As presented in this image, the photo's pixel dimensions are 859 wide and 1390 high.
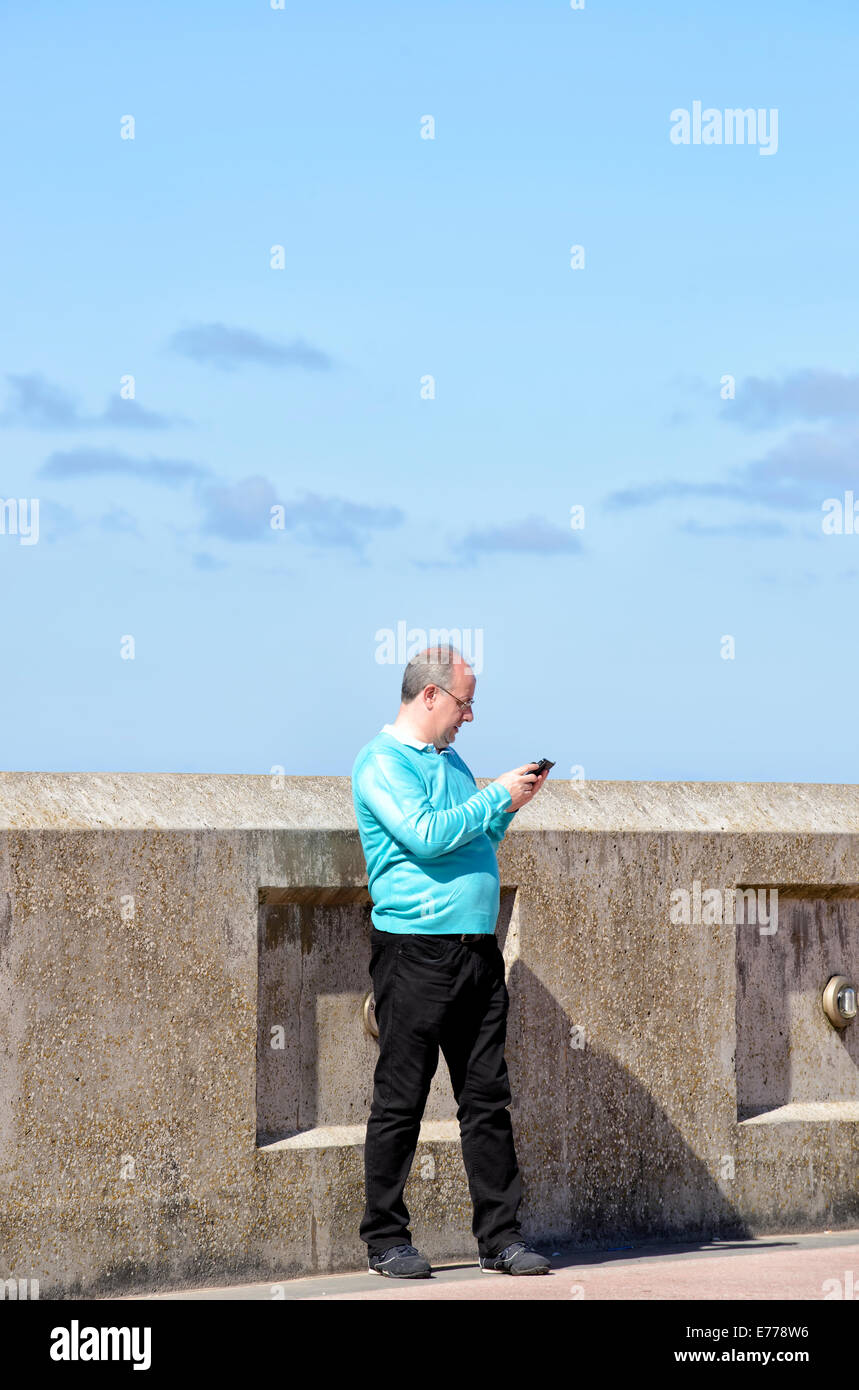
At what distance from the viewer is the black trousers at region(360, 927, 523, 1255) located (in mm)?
5094

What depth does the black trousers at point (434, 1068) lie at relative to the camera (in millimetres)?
5094

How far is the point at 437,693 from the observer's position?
17.0 ft

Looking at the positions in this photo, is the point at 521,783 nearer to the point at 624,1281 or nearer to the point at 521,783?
the point at 521,783

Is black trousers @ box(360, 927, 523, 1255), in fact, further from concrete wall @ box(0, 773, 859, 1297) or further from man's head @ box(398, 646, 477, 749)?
man's head @ box(398, 646, 477, 749)

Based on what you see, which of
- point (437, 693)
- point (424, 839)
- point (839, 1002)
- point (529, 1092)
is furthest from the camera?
point (839, 1002)

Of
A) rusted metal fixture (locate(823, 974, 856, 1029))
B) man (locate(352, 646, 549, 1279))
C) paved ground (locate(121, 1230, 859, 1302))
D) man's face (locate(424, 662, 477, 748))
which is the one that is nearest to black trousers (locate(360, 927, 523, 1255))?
man (locate(352, 646, 549, 1279))

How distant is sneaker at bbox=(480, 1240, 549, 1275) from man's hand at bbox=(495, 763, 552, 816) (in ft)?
4.19

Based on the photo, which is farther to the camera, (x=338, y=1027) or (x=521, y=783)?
(x=338, y=1027)

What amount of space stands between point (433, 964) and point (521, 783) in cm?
58

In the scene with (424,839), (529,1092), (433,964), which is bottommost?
(529,1092)

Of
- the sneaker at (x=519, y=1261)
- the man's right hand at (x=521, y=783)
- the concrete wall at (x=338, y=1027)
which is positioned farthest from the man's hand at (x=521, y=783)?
the sneaker at (x=519, y=1261)

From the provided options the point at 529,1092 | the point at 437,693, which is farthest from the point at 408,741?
the point at 529,1092
